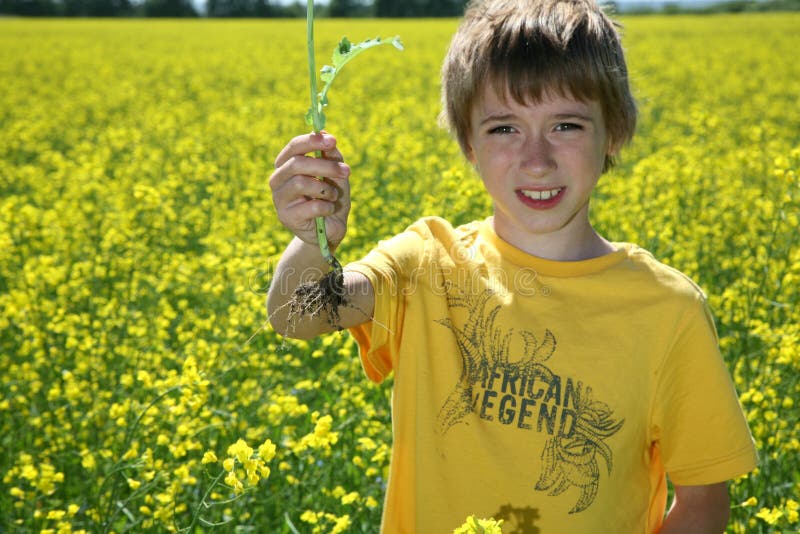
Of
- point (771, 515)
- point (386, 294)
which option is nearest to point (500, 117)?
point (386, 294)

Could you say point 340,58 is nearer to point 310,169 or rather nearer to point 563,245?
point 310,169

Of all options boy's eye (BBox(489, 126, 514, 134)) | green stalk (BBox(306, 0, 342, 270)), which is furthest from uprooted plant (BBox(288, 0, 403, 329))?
boy's eye (BBox(489, 126, 514, 134))

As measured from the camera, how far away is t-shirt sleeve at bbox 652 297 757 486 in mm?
1445

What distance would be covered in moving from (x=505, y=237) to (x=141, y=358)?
1.80 metres

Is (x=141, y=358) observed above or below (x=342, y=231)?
below

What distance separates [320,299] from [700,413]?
72 cm

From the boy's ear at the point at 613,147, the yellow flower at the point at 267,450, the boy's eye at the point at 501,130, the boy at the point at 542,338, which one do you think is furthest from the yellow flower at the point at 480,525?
the boy's ear at the point at 613,147

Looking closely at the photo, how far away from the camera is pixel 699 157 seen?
5488mm

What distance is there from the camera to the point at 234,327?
3.08 metres

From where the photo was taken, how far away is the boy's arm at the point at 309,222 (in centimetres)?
126

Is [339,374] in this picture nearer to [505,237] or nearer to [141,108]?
[505,237]

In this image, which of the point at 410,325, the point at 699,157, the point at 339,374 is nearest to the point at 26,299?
the point at 339,374

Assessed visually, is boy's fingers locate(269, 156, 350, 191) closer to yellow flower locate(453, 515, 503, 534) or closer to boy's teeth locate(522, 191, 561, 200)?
boy's teeth locate(522, 191, 561, 200)

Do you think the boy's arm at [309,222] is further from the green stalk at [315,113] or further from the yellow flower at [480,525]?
the yellow flower at [480,525]
